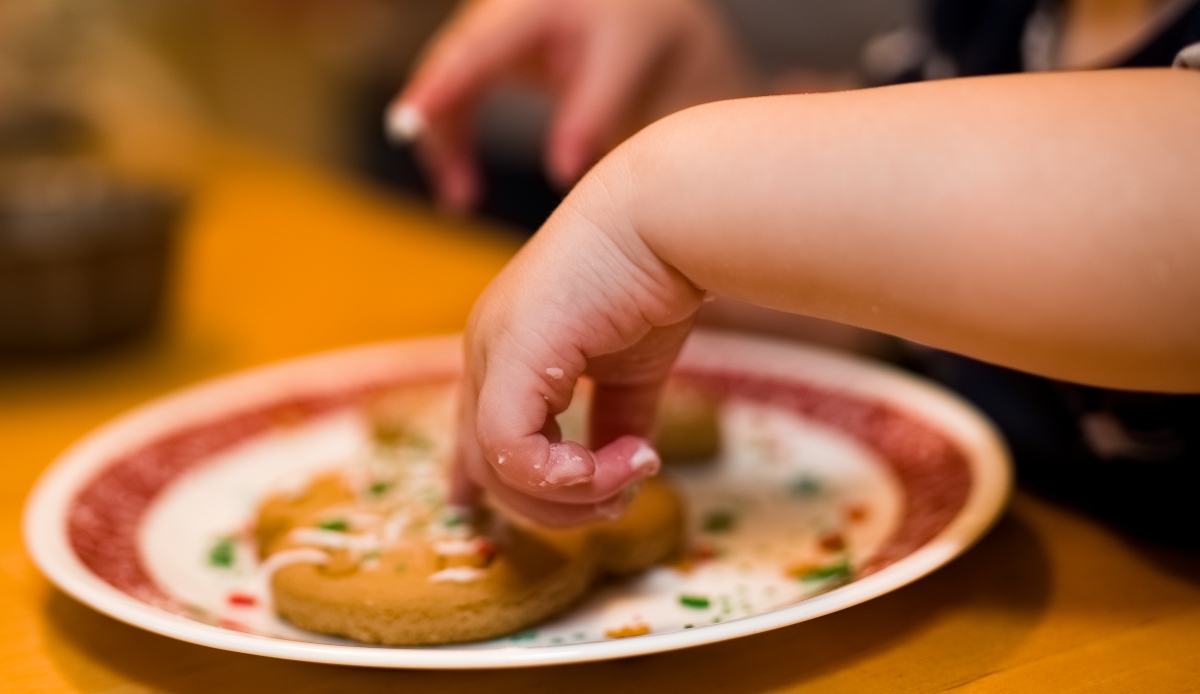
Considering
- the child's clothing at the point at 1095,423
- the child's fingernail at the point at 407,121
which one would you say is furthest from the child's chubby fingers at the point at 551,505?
the child's fingernail at the point at 407,121

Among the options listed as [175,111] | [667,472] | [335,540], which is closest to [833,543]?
[667,472]

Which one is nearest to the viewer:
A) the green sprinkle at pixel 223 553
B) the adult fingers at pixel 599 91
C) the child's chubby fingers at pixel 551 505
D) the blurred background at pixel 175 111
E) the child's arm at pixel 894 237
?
the child's arm at pixel 894 237

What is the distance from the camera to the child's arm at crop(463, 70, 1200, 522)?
43cm

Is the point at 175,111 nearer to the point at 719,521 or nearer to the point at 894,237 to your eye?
the point at 719,521

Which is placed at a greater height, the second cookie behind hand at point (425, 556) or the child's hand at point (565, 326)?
the child's hand at point (565, 326)

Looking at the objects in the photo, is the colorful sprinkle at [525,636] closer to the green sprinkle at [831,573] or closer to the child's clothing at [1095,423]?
the green sprinkle at [831,573]

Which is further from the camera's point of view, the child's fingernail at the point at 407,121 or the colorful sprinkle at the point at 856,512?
the child's fingernail at the point at 407,121

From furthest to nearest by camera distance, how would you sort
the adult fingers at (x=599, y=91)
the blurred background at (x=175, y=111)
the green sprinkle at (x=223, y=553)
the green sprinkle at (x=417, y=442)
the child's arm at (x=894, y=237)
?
1. the blurred background at (x=175, y=111)
2. the adult fingers at (x=599, y=91)
3. the green sprinkle at (x=417, y=442)
4. the green sprinkle at (x=223, y=553)
5. the child's arm at (x=894, y=237)

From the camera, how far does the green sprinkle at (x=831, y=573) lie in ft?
1.86

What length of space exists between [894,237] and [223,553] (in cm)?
44

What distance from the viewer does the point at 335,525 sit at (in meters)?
0.61

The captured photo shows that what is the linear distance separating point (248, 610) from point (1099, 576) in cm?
48

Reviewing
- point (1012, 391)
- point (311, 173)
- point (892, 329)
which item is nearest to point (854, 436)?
point (1012, 391)

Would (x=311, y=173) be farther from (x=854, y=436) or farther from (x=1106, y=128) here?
(x=1106, y=128)
